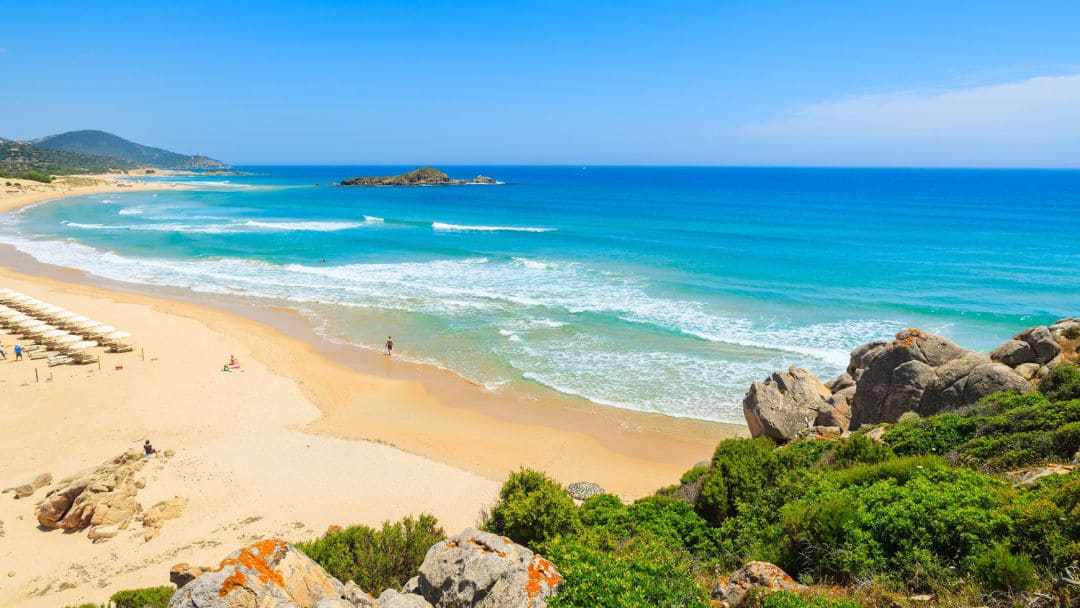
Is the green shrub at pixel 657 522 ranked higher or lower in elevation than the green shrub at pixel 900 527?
lower

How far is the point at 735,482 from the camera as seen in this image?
1041cm

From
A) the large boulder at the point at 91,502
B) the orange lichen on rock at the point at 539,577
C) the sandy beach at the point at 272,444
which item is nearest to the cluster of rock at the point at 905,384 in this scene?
the sandy beach at the point at 272,444

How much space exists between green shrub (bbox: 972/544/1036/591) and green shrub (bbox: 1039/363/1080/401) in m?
6.92

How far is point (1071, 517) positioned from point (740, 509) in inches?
172

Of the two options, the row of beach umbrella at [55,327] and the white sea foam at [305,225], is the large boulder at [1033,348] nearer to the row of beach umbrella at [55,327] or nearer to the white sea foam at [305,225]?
the row of beach umbrella at [55,327]

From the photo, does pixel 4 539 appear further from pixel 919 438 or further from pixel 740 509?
pixel 919 438

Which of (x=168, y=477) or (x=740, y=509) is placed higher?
(x=740, y=509)

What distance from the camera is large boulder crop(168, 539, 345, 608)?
591 centimetres

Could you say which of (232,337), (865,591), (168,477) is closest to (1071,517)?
(865,591)

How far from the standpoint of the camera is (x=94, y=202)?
291 ft

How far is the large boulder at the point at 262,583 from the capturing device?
5906 mm

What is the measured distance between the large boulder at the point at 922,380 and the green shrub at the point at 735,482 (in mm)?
5124

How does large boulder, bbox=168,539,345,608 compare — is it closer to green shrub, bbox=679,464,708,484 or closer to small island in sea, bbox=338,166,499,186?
green shrub, bbox=679,464,708,484

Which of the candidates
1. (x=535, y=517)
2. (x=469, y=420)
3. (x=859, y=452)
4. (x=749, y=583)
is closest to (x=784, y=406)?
(x=859, y=452)
